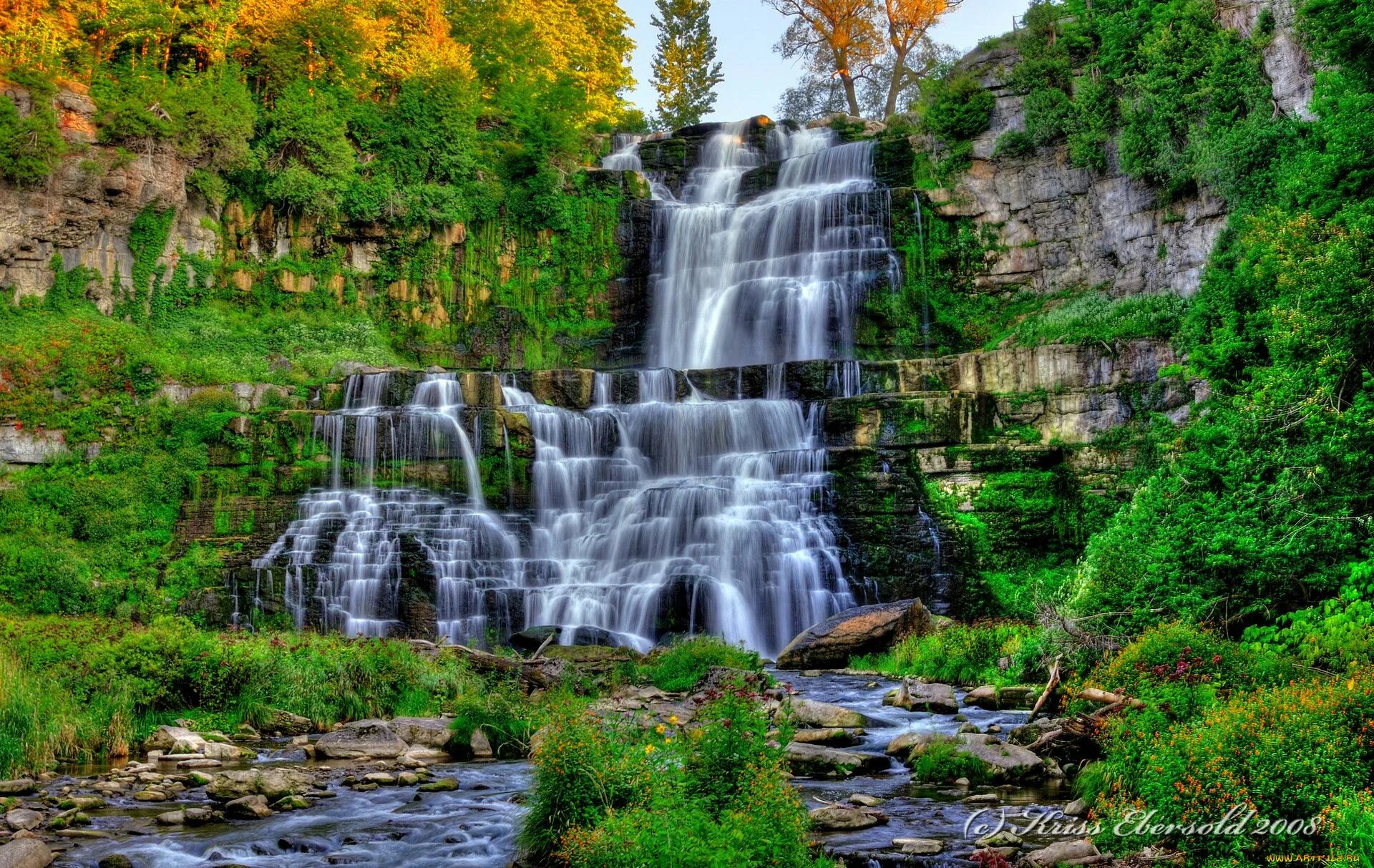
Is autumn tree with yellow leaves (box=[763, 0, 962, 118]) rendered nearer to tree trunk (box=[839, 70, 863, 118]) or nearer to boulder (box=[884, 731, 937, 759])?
tree trunk (box=[839, 70, 863, 118])

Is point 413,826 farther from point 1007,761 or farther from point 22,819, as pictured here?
A: point 1007,761

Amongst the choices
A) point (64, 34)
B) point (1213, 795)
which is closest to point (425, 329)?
point (64, 34)

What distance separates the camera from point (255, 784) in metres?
9.36

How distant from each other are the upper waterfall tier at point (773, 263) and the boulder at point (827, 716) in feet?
59.0

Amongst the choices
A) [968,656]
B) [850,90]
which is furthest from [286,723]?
[850,90]

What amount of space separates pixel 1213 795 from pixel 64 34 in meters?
34.7

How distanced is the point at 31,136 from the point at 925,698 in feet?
91.0

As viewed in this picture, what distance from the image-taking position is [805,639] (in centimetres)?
1784

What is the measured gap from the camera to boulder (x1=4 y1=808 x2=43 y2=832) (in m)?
8.16

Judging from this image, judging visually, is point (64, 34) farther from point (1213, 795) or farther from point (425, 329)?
point (1213, 795)

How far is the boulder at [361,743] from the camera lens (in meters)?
11.1

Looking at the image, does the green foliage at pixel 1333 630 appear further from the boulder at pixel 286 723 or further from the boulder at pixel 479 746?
the boulder at pixel 286 723

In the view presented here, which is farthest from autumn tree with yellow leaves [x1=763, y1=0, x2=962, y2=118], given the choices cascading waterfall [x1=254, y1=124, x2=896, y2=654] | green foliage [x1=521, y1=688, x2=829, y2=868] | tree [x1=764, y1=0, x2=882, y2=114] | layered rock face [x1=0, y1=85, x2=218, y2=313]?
green foliage [x1=521, y1=688, x2=829, y2=868]

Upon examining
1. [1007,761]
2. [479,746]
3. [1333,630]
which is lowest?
[479,746]
